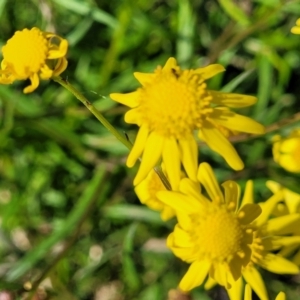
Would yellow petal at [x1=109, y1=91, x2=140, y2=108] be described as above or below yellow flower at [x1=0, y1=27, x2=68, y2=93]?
below

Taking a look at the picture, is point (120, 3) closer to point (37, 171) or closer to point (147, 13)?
point (147, 13)

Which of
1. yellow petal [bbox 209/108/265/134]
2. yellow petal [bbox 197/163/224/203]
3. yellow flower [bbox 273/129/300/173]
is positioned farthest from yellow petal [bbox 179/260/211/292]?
yellow flower [bbox 273/129/300/173]

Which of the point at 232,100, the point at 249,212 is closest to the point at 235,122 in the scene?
the point at 232,100

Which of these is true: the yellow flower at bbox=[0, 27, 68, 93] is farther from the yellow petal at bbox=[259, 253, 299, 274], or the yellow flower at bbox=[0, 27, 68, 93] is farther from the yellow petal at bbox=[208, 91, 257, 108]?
Result: the yellow petal at bbox=[259, 253, 299, 274]

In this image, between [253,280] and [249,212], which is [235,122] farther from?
[253,280]

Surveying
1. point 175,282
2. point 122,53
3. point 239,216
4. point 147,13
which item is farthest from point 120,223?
point 239,216

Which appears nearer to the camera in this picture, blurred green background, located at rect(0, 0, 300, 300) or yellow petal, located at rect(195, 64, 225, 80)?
yellow petal, located at rect(195, 64, 225, 80)

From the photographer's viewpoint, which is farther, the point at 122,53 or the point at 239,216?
the point at 122,53
